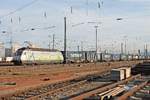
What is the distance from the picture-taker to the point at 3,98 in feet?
61.8

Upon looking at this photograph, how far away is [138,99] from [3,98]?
6.54 m

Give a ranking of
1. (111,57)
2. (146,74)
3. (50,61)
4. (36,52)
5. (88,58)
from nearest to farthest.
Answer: (146,74), (36,52), (50,61), (88,58), (111,57)

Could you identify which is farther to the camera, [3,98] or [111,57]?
[111,57]

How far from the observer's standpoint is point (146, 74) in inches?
1624

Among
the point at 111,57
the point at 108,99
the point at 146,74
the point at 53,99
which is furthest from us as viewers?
the point at 111,57

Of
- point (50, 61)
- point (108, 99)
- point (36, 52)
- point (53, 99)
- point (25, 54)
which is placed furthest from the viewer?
point (50, 61)

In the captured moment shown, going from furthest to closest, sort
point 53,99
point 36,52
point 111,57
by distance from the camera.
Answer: point 111,57, point 36,52, point 53,99

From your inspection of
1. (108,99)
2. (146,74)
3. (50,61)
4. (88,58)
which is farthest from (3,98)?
(88,58)

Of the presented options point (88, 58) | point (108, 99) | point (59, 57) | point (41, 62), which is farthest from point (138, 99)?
point (88, 58)

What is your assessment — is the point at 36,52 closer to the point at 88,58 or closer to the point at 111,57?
the point at 88,58

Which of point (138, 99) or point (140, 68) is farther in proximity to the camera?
point (140, 68)

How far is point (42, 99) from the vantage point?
1847 cm

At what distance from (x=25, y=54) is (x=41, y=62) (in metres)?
8.15

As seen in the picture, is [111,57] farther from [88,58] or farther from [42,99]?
[42,99]
